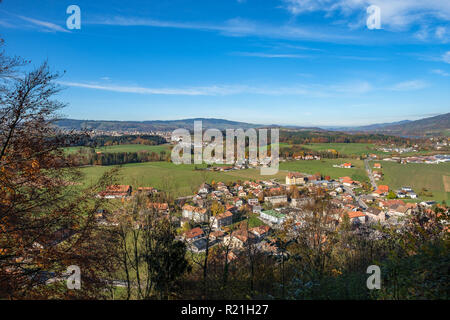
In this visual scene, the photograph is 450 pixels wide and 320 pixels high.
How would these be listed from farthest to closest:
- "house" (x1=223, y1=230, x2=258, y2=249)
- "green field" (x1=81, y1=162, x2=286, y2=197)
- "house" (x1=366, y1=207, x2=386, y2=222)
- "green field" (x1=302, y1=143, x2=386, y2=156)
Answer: "green field" (x1=302, y1=143, x2=386, y2=156) → "green field" (x1=81, y1=162, x2=286, y2=197) → "house" (x1=366, y1=207, x2=386, y2=222) → "house" (x1=223, y1=230, x2=258, y2=249)

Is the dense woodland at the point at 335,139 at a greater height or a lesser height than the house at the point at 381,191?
greater

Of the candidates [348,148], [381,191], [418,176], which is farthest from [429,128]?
[381,191]

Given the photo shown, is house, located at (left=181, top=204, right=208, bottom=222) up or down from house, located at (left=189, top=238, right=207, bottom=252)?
up

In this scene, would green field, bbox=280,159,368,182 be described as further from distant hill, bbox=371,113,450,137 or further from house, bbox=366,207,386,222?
distant hill, bbox=371,113,450,137

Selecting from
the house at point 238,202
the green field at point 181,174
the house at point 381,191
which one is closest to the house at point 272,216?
the house at point 238,202

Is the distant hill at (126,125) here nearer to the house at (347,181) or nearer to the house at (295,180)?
the house at (295,180)

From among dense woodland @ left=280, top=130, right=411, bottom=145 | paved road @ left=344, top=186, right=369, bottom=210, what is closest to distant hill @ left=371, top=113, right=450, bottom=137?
dense woodland @ left=280, top=130, right=411, bottom=145

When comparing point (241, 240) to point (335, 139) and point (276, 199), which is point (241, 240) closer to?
point (276, 199)
